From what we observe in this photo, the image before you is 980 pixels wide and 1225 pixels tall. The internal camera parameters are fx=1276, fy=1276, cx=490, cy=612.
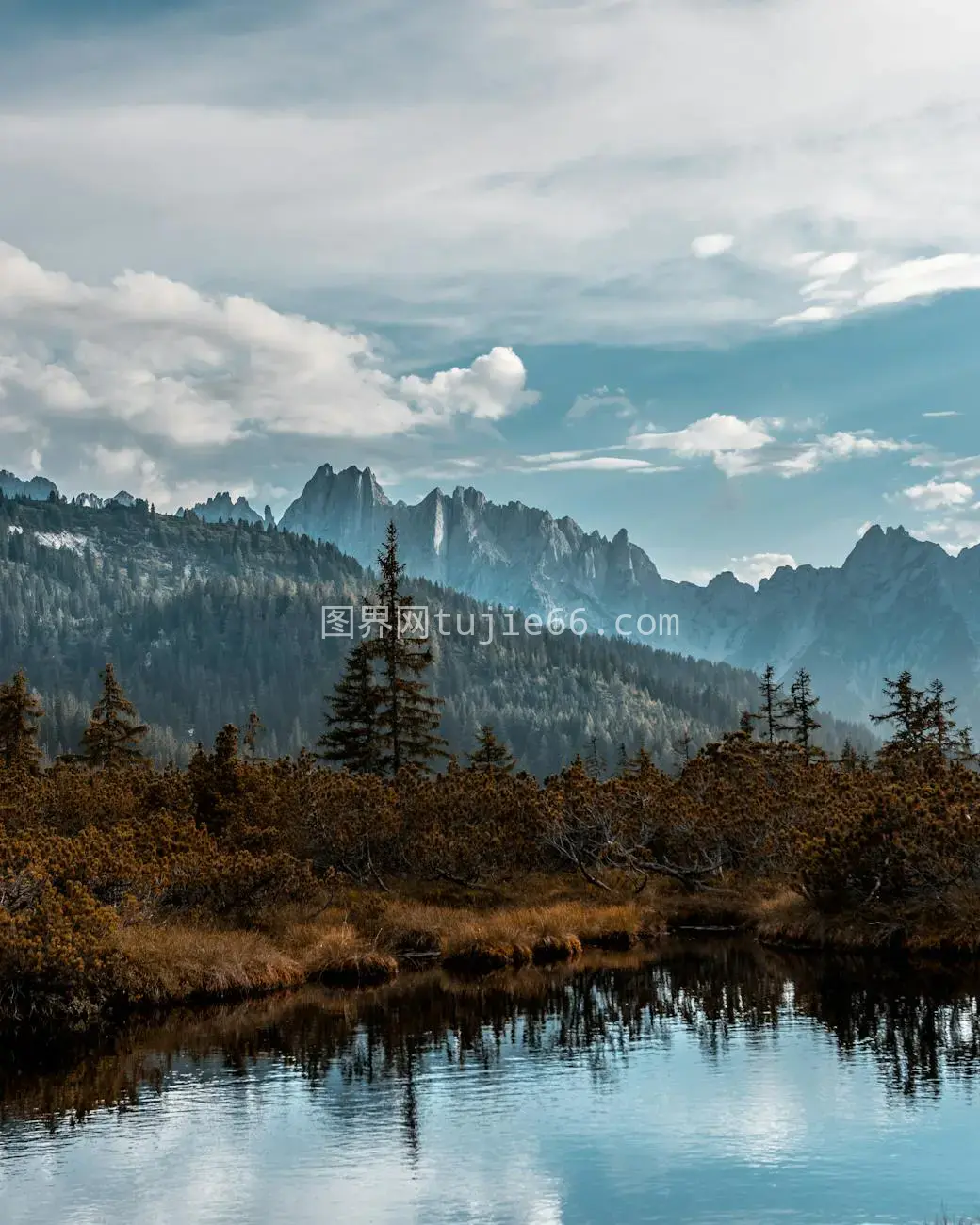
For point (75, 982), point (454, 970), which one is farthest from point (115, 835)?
point (454, 970)

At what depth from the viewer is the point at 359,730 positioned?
74438mm

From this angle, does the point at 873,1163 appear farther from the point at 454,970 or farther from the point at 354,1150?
the point at 454,970

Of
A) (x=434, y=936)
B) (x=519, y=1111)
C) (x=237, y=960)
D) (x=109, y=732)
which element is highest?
(x=109, y=732)

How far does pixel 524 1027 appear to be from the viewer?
32.9 m

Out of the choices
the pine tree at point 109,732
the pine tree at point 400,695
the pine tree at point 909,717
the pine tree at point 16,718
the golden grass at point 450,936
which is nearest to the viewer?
the golden grass at point 450,936

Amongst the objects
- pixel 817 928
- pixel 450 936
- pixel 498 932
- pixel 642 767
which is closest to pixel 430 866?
pixel 450 936

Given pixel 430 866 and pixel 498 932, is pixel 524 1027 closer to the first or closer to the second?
pixel 498 932

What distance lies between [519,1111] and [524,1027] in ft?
25.9

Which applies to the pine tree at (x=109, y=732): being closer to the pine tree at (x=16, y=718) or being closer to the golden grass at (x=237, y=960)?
the pine tree at (x=16, y=718)

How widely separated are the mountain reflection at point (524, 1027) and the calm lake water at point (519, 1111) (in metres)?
0.11

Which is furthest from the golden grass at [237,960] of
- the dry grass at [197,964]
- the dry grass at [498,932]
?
the dry grass at [498,932]

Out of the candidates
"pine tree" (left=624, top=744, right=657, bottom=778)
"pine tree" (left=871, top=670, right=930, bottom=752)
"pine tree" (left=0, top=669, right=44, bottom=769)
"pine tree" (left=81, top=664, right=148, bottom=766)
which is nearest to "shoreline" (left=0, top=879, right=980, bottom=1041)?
"pine tree" (left=624, top=744, right=657, bottom=778)

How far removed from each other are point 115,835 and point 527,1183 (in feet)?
73.6

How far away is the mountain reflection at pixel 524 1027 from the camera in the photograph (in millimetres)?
27562
